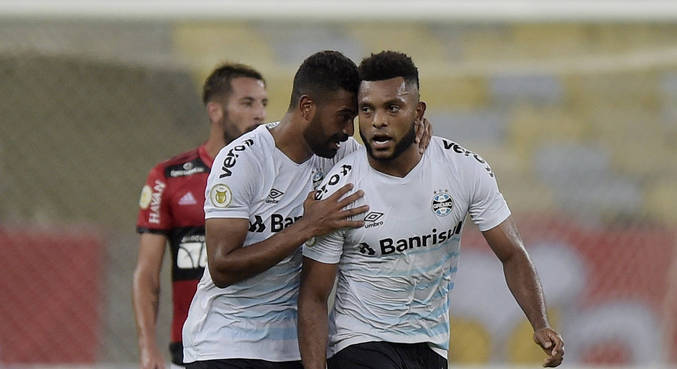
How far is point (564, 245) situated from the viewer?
380 inches

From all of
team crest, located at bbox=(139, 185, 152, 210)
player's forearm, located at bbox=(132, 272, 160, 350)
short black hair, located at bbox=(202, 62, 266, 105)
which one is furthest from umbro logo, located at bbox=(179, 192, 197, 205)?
short black hair, located at bbox=(202, 62, 266, 105)

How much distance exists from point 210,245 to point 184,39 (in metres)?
5.55

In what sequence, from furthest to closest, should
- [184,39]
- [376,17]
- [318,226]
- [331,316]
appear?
[184,39] → [376,17] → [331,316] → [318,226]

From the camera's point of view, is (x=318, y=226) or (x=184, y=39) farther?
(x=184, y=39)

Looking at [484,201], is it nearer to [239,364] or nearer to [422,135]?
[422,135]

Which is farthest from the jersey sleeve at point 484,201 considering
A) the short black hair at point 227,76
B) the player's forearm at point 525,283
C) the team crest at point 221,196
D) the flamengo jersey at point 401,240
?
the short black hair at point 227,76

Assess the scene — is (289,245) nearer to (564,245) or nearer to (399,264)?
(399,264)

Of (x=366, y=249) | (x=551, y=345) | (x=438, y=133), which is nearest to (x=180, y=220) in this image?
(x=366, y=249)

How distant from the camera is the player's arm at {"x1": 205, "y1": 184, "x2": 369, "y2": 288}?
4012mm

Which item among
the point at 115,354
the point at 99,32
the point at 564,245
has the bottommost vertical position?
the point at 115,354

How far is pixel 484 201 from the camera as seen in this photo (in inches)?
→ 164

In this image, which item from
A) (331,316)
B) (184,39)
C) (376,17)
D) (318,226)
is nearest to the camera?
(318,226)

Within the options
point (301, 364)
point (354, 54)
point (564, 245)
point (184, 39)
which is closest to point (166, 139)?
point (184, 39)

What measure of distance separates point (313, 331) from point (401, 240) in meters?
0.48
